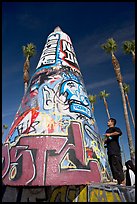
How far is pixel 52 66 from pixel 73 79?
3.22ft

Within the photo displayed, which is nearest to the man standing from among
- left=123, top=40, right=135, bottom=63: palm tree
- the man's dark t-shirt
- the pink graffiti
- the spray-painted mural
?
the man's dark t-shirt

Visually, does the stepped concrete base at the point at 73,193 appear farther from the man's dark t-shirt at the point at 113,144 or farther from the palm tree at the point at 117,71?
the palm tree at the point at 117,71

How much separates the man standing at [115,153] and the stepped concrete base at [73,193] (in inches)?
26.6

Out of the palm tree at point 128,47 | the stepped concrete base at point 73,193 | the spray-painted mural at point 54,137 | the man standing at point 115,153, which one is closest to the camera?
the stepped concrete base at point 73,193

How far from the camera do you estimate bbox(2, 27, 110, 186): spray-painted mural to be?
4898 mm

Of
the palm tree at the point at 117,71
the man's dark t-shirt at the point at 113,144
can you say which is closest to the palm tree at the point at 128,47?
the palm tree at the point at 117,71

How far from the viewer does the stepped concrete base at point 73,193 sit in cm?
475

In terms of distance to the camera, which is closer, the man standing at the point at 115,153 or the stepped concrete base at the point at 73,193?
the stepped concrete base at the point at 73,193

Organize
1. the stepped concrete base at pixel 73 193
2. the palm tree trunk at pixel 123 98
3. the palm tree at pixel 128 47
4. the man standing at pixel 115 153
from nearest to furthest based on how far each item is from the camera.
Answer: the stepped concrete base at pixel 73 193 < the man standing at pixel 115 153 < the palm tree trunk at pixel 123 98 < the palm tree at pixel 128 47

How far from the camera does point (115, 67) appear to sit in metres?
20.2

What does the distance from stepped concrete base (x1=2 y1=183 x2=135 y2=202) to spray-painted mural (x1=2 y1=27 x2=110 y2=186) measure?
14.0 inches

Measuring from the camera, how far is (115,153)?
5559mm

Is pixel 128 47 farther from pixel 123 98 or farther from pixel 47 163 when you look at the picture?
pixel 47 163

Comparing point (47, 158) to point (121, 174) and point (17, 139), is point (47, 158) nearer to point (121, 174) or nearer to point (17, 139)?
point (17, 139)
